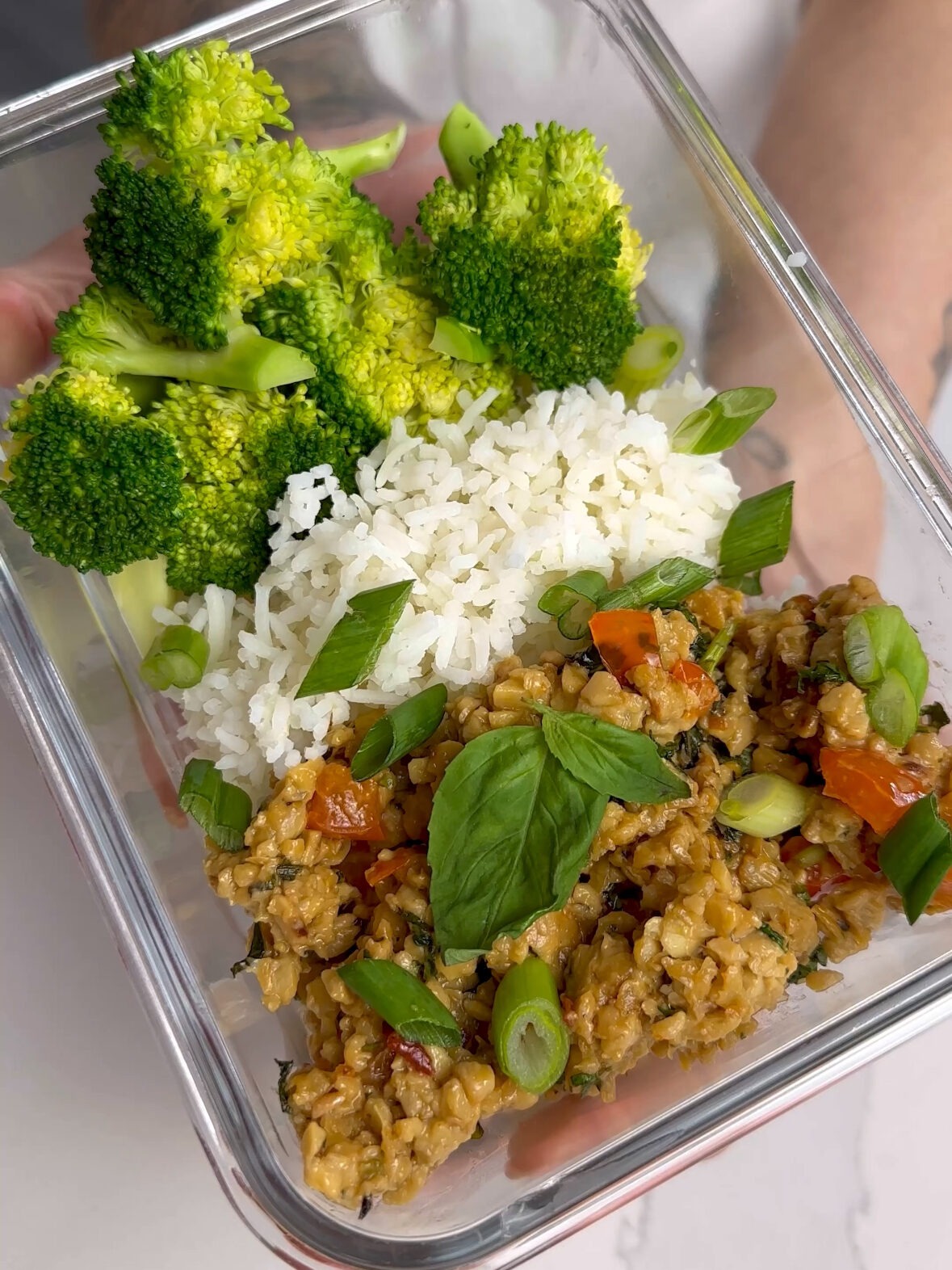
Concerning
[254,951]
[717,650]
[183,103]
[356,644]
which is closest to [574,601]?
[717,650]

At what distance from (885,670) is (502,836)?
65cm

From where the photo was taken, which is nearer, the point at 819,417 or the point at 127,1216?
the point at 127,1216

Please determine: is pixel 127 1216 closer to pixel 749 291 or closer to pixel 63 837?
pixel 63 837

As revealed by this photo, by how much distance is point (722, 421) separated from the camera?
→ 1812 mm

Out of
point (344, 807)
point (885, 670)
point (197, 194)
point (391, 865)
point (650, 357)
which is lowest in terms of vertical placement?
point (885, 670)

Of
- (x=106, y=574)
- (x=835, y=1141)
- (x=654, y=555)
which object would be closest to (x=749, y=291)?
(x=654, y=555)

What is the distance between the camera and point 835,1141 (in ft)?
6.53

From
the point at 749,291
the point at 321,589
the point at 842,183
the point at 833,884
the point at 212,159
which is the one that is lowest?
the point at 833,884

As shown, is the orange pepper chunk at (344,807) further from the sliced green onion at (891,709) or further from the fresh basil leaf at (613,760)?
the sliced green onion at (891,709)

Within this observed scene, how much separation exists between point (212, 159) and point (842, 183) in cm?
163

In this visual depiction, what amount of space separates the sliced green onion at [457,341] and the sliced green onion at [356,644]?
448mm

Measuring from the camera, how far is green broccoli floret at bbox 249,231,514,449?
1691mm

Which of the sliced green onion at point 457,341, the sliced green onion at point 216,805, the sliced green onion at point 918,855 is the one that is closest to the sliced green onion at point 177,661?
the sliced green onion at point 216,805

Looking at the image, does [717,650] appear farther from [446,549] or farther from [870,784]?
[446,549]
